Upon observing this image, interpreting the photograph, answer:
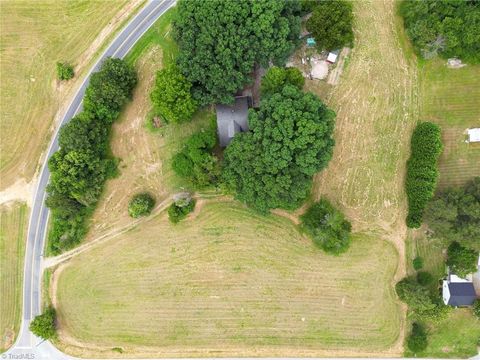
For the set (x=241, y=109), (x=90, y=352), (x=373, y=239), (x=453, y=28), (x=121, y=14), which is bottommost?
(x=90, y=352)

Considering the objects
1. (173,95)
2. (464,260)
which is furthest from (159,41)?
(464,260)

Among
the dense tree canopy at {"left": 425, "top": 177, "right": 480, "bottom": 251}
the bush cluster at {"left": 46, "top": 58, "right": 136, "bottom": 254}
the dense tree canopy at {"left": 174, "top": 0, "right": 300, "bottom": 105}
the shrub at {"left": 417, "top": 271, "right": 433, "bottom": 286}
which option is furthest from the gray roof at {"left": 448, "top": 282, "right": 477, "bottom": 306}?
the bush cluster at {"left": 46, "top": 58, "right": 136, "bottom": 254}

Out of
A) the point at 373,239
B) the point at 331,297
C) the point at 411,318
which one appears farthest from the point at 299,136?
the point at 411,318

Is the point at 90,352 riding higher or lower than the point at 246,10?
lower

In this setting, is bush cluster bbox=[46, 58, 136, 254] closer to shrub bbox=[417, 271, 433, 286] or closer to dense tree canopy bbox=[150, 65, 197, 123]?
dense tree canopy bbox=[150, 65, 197, 123]

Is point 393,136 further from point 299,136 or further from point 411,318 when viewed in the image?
point 411,318

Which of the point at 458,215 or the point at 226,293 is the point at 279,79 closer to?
the point at 458,215
